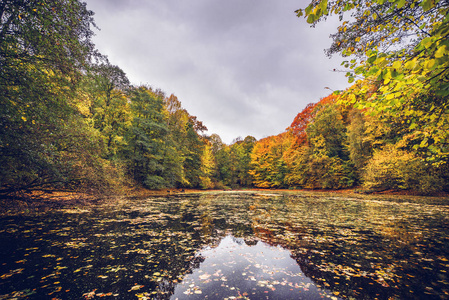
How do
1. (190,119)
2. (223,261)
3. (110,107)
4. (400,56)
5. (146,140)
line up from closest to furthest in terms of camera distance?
(400,56)
(223,261)
(110,107)
(146,140)
(190,119)

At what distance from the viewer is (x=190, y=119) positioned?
41375 millimetres

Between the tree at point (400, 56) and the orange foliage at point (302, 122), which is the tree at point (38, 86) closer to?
the tree at point (400, 56)

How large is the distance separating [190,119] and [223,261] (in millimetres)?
38533

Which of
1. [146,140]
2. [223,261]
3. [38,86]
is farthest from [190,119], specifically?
[223,261]

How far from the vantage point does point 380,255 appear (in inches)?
209

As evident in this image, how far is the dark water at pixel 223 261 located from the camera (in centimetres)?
365

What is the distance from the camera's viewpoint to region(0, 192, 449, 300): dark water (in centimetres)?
365

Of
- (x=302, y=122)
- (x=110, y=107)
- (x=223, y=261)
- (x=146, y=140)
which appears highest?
(x=302, y=122)

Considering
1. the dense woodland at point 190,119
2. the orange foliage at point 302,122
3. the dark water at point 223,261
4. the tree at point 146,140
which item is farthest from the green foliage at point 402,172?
the tree at point 146,140

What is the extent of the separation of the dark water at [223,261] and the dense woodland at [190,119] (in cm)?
320

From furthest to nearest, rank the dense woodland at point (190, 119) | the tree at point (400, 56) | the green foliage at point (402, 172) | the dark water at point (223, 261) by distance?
the green foliage at point (402, 172) → the dense woodland at point (190, 119) → the dark water at point (223, 261) → the tree at point (400, 56)

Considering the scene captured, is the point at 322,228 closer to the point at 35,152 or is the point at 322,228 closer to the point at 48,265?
the point at 48,265

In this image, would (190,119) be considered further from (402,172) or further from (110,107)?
(402,172)

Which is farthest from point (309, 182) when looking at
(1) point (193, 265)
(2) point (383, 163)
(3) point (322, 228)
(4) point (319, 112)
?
(1) point (193, 265)
